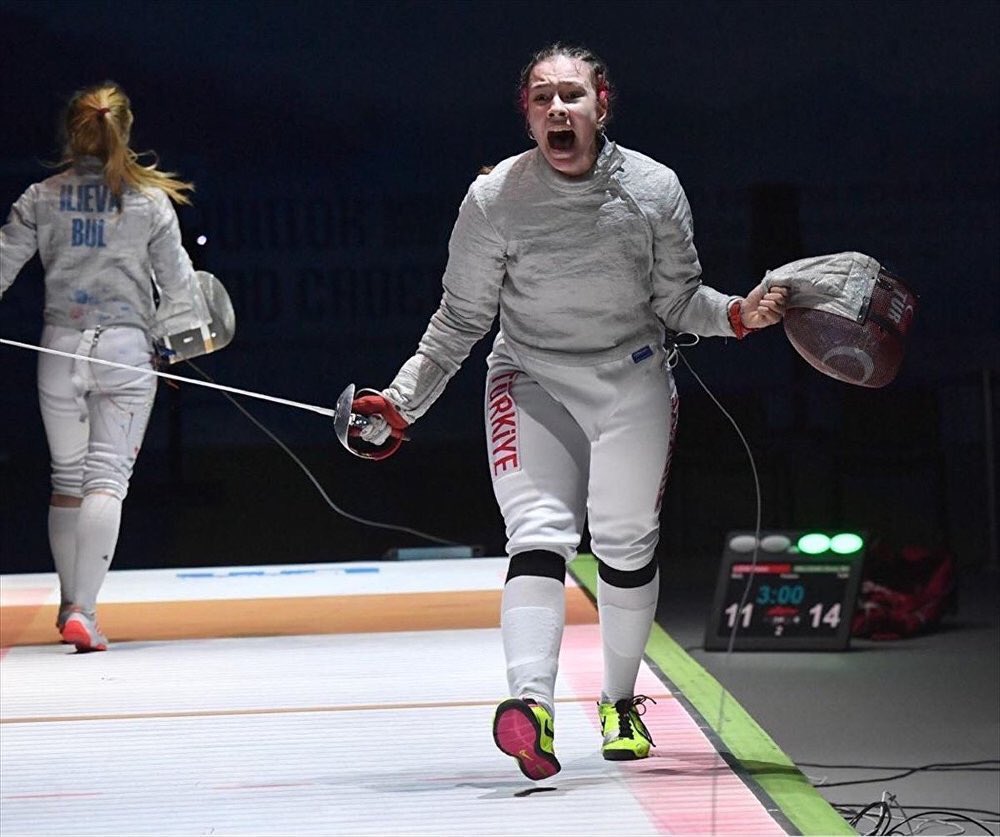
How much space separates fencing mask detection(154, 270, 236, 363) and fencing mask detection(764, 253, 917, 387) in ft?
5.67

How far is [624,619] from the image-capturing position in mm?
2521

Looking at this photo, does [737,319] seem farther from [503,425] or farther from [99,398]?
[99,398]

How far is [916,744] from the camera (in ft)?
11.1

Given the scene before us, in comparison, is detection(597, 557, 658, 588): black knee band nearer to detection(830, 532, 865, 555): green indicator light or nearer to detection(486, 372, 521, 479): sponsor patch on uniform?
detection(486, 372, 521, 479): sponsor patch on uniform

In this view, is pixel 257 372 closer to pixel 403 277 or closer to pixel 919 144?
pixel 403 277

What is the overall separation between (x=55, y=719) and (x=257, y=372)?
387cm

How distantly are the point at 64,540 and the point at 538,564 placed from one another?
1.76m

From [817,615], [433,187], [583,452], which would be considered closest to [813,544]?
[817,615]

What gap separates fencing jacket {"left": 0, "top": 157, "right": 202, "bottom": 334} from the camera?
3600mm

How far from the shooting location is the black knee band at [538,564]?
7.80 feet

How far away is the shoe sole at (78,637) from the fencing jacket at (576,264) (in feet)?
4.97

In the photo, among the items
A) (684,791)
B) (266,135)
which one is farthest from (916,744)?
(266,135)

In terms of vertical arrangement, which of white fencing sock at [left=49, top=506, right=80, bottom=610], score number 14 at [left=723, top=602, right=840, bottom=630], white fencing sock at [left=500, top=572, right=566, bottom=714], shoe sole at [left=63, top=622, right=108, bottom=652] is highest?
white fencing sock at [left=500, top=572, right=566, bottom=714]

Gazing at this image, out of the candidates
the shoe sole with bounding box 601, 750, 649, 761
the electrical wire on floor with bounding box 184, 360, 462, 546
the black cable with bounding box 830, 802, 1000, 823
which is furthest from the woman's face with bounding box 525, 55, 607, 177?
the electrical wire on floor with bounding box 184, 360, 462, 546
